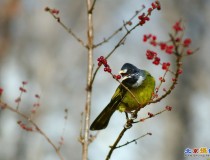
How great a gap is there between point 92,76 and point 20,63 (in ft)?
36.1

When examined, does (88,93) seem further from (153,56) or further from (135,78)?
(135,78)

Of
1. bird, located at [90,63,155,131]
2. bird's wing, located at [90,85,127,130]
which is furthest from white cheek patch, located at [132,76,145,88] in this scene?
bird's wing, located at [90,85,127,130]

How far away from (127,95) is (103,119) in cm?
27

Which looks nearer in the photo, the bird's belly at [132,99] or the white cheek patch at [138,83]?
the bird's belly at [132,99]

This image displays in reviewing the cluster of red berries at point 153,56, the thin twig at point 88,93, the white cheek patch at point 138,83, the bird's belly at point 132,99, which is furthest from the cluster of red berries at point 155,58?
the white cheek patch at point 138,83

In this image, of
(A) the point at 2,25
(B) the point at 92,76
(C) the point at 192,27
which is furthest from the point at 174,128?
(B) the point at 92,76

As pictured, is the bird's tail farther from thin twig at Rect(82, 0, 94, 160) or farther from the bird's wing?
thin twig at Rect(82, 0, 94, 160)

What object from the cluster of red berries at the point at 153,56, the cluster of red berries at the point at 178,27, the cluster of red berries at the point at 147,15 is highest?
the cluster of red berries at the point at 147,15

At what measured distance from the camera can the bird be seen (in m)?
3.57

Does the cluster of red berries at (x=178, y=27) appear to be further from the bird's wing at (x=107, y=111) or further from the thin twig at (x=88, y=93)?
the bird's wing at (x=107, y=111)

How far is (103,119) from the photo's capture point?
11.8 ft

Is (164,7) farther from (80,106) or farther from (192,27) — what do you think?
(80,106)

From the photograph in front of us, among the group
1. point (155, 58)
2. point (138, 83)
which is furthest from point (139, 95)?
point (155, 58)

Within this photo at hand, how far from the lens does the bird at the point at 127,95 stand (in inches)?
141
